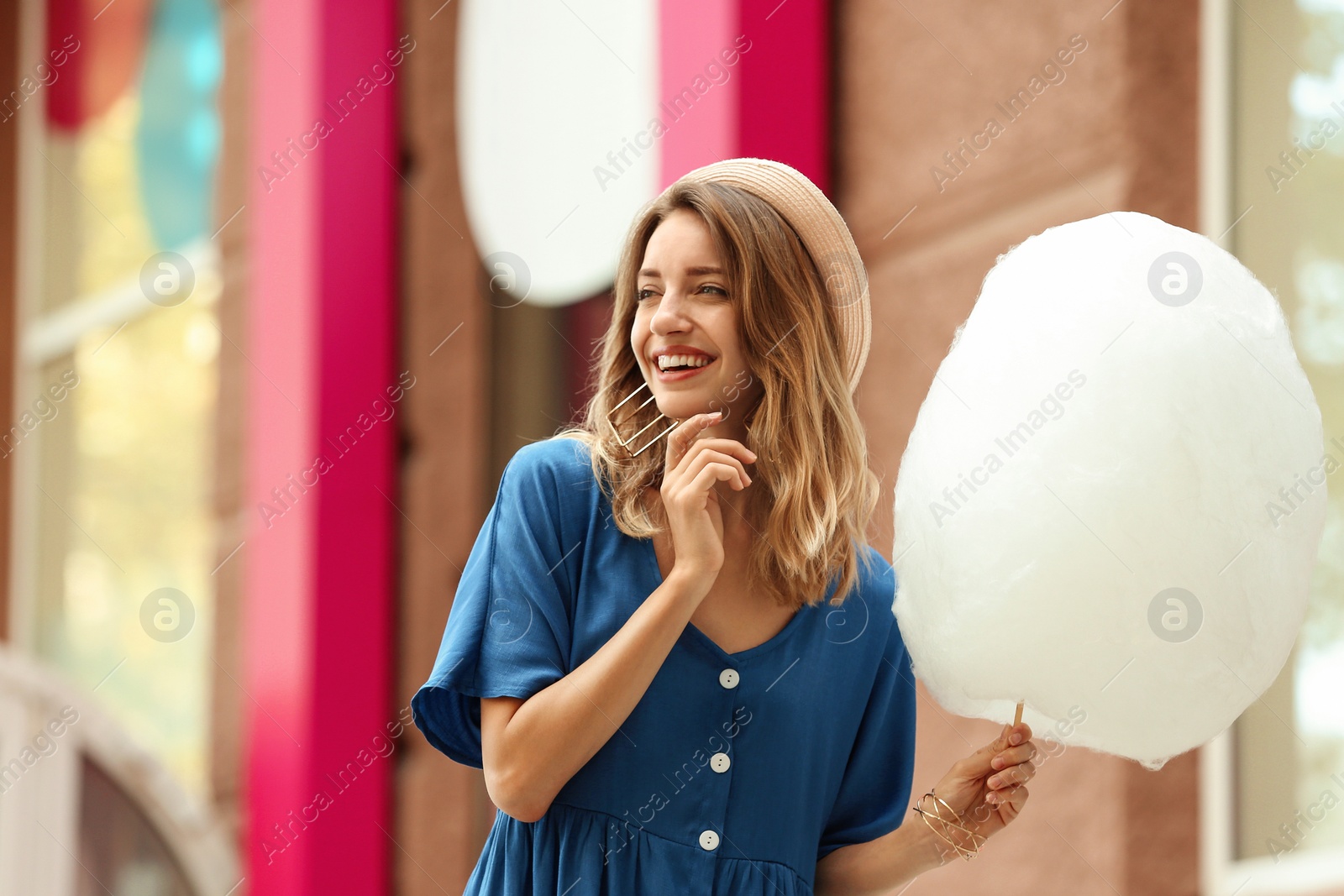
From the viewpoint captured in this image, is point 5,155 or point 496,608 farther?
point 5,155

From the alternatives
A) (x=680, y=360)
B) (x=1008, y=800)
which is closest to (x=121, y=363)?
(x=680, y=360)

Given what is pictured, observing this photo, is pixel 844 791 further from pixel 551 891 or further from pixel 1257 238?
pixel 1257 238

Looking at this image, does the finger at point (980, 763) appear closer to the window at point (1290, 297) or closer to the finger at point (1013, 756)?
the finger at point (1013, 756)

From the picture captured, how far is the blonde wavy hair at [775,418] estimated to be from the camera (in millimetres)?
1610

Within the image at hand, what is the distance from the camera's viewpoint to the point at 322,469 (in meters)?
3.90

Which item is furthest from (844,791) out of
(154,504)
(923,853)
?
(154,504)

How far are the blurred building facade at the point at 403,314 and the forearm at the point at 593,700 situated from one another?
113 centimetres

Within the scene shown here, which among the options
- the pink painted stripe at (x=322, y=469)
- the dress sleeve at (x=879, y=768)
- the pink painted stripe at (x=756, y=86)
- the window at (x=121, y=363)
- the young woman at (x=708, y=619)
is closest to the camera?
the young woman at (x=708, y=619)

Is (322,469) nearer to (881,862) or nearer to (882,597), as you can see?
(882,597)

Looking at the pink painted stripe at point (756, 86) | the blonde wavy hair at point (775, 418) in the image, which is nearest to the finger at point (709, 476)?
the blonde wavy hair at point (775, 418)

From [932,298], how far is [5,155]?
18.5 ft

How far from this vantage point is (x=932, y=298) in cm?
265

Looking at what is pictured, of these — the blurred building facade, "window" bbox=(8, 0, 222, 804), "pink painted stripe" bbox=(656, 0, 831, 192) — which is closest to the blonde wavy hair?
the blurred building facade

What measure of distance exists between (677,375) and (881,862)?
0.63m
